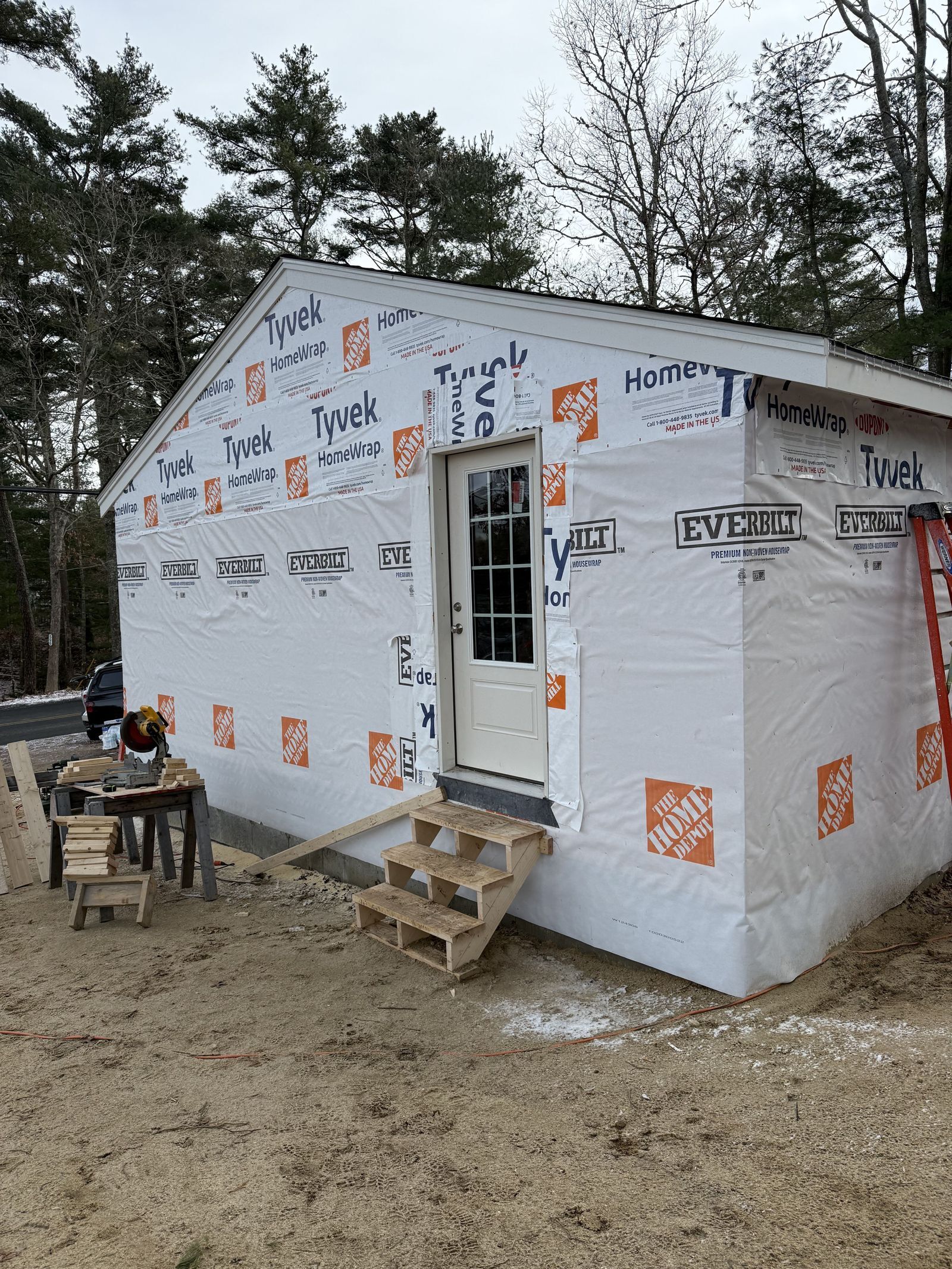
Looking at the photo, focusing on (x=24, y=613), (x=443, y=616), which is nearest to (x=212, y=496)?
(x=443, y=616)

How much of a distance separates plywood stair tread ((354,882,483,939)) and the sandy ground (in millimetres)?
280

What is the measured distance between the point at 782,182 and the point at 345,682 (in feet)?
39.5

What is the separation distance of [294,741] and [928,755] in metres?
4.37

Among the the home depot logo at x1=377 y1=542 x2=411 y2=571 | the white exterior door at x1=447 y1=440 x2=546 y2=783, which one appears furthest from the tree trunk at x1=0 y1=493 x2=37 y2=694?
the white exterior door at x1=447 y1=440 x2=546 y2=783

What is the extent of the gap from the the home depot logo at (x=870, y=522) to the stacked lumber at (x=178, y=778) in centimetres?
439

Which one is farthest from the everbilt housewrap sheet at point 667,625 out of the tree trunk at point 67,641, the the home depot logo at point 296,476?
the tree trunk at point 67,641

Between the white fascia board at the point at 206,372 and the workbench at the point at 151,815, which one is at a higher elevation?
the white fascia board at the point at 206,372

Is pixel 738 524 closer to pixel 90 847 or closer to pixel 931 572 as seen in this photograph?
pixel 931 572

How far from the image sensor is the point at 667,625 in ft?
13.3

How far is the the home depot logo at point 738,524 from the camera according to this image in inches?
147

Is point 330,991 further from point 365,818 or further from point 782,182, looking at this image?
point 782,182

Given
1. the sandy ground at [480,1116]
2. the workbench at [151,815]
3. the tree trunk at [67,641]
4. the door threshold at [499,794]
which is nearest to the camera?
the sandy ground at [480,1116]

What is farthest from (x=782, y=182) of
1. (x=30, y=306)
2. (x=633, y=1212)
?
(x=30, y=306)

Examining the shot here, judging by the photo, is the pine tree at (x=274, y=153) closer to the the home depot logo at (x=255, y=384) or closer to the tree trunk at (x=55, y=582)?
the tree trunk at (x=55, y=582)
